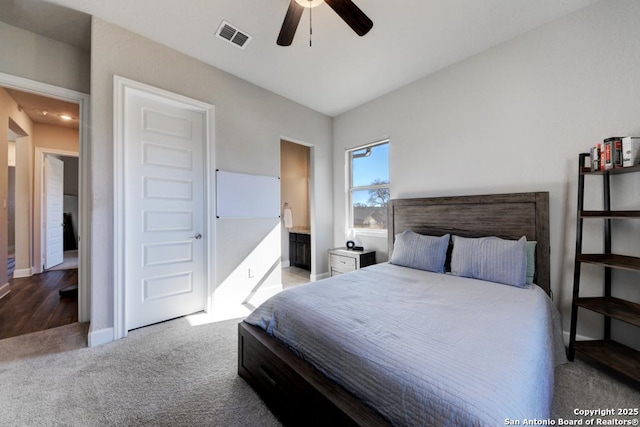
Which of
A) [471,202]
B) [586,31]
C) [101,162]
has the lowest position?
[471,202]

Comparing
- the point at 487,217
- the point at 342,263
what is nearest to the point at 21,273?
the point at 342,263

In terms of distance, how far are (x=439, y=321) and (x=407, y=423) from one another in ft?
1.81

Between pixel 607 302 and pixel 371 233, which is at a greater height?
pixel 371 233

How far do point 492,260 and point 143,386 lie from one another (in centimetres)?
280

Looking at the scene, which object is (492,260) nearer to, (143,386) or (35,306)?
(143,386)

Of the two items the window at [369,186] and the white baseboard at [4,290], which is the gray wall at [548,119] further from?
the white baseboard at [4,290]

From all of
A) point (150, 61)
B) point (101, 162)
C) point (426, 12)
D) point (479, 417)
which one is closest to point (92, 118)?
point (101, 162)

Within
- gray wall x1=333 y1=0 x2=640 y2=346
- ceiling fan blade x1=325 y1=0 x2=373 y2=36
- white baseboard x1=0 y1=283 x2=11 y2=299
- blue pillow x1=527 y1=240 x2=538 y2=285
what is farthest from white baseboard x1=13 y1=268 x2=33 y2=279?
blue pillow x1=527 y1=240 x2=538 y2=285

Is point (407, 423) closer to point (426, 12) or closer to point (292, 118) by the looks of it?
point (426, 12)

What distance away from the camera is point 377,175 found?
370 cm

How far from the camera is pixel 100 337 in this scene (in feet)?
6.86

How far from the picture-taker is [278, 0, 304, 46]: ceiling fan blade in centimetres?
165

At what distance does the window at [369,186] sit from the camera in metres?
3.63

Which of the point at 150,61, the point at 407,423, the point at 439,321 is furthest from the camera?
the point at 150,61
